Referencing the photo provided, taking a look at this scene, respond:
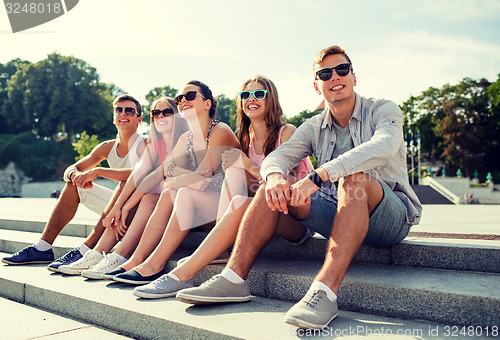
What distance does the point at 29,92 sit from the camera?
1834 inches

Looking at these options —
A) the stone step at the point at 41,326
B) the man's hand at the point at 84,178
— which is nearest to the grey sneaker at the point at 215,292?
the stone step at the point at 41,326

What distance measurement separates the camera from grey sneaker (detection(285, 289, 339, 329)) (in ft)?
6.35

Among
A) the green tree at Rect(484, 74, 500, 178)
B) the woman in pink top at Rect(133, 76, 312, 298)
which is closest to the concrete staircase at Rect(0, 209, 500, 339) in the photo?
the woman in pink top at Rect(133, 76, 312, 298)

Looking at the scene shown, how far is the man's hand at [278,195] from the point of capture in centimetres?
234

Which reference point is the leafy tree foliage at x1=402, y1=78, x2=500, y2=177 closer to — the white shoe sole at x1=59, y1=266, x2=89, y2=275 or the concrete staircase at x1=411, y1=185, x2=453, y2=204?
the concrete staircase at x1=411, y1=185, x2=453, y2=204

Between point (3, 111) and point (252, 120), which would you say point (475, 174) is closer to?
point (252, 120)

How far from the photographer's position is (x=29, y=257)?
4219 millimetres

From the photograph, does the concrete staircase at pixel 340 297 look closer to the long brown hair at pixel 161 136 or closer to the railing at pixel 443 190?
the long brown hair at pixel 161 136

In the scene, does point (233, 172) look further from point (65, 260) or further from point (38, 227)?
point (38, 227)

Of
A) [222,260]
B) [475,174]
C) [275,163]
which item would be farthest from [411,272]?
[475,174]

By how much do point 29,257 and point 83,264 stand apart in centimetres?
100

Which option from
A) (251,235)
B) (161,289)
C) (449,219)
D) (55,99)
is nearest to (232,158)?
(251,235)

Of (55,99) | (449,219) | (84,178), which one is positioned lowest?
(449,219)

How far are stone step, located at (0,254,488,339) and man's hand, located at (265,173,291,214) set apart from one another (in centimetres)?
57
